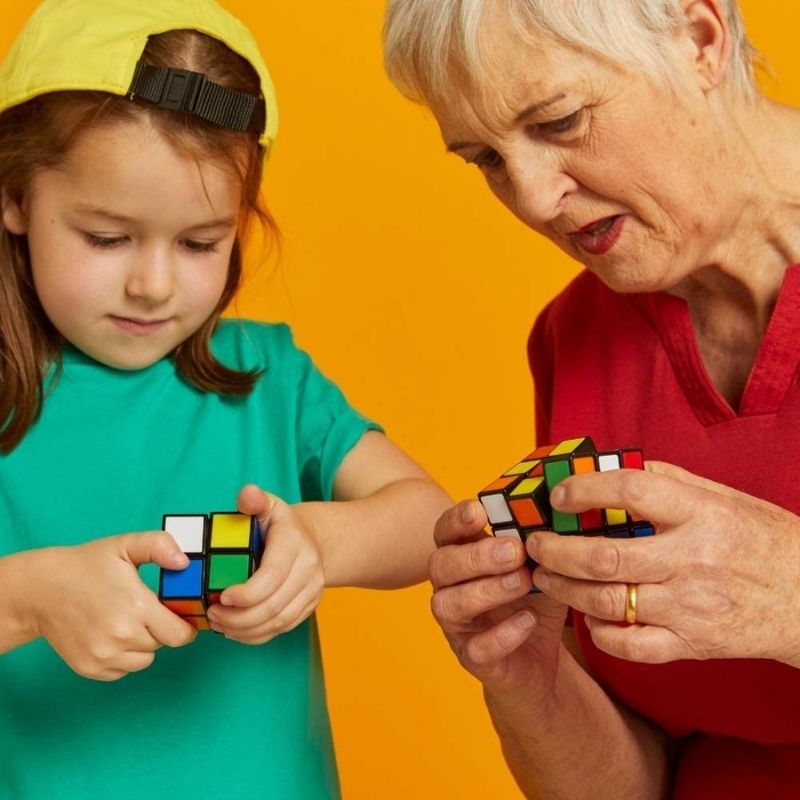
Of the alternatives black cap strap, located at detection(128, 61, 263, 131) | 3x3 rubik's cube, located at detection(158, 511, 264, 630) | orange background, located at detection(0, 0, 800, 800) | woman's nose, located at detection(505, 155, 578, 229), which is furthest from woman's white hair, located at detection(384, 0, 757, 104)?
orange background, located at detection(0, 0, 800, 800)

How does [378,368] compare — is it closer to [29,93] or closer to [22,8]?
[22,8]

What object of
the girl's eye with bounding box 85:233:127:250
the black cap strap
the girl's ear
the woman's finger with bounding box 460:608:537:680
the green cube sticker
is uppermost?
the black cap strap

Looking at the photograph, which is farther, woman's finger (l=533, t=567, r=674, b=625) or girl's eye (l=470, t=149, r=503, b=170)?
girl's eye (l=470, t=149, r=503, b=170)

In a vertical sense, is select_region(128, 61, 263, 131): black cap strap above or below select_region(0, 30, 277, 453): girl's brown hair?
above

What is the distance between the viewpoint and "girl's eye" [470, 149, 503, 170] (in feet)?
5.62

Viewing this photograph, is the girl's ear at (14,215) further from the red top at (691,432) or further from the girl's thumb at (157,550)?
the red top at (691,432)

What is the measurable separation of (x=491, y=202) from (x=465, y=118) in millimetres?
1272

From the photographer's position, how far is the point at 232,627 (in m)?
1.49

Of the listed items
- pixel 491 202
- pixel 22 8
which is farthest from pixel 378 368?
pixel 22 8

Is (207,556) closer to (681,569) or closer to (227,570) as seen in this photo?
(227,570)

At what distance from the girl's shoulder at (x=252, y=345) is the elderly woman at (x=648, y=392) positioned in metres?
0.37

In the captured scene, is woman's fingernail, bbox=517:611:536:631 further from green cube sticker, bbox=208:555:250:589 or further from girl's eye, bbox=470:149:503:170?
girl's eye, bbox=470:149:503:170

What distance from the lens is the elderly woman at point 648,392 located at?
1.39 m

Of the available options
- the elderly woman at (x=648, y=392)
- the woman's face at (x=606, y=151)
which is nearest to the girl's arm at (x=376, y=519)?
the elderly woman at (x=648, y=392)
